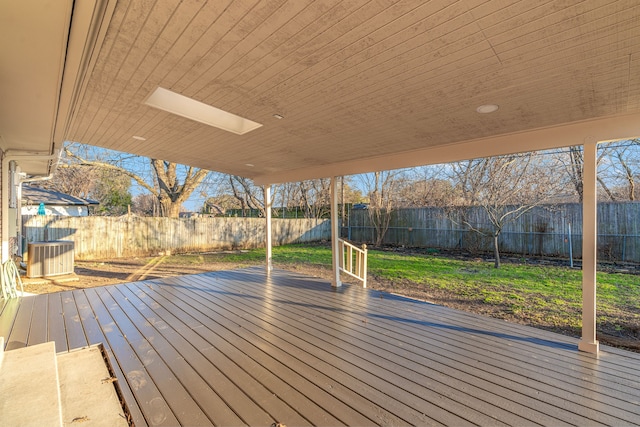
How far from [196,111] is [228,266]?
5627mm

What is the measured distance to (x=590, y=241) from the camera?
292 cm

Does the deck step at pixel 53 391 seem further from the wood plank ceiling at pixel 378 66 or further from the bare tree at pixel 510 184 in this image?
the bare tree at pixel 510 184

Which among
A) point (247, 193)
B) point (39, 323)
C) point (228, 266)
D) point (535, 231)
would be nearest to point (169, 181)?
point (247, 193)

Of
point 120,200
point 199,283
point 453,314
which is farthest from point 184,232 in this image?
point 453,314

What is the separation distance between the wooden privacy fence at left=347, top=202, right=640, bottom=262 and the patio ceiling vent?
1038 cm

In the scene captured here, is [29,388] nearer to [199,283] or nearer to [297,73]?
[297,73]

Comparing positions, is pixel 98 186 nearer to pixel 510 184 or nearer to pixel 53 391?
pixel 53 391

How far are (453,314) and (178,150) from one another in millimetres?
4909

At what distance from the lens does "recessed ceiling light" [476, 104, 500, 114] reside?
108 inches

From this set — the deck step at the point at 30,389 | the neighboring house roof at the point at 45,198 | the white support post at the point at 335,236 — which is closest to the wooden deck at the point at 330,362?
the deck step at the point at 30,389

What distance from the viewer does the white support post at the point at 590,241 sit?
2.89 m

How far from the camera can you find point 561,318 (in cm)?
417

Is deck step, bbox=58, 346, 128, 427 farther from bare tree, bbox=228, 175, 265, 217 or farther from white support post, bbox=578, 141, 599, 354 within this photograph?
bare tree, bbox=228, 175, 265, 217

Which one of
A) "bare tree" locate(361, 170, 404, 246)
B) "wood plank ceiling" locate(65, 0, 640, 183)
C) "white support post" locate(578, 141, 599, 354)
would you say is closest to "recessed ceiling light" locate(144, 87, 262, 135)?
"wood plank ceiling" locate(65, 0, 640, 183)
